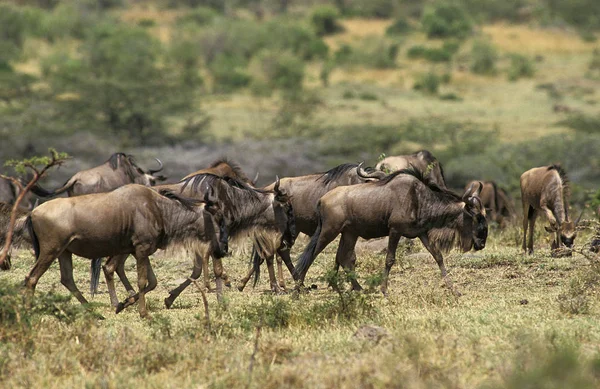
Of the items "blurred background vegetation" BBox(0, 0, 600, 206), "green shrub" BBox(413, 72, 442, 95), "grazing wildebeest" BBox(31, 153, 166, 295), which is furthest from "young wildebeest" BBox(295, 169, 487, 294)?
"green shrub" BBox(413, 72, 442, 95)

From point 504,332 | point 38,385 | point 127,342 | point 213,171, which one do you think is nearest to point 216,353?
point 127,342

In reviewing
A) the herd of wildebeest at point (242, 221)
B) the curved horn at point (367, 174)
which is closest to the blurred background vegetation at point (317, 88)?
the curved horn at point (367, 174)

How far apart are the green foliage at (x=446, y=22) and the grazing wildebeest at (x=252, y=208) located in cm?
4121

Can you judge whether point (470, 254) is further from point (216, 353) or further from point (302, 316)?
point (216, 353)

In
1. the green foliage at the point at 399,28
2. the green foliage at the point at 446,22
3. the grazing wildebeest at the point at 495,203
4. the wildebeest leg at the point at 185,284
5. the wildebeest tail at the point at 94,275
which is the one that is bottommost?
the green foliage at the point at 399,28

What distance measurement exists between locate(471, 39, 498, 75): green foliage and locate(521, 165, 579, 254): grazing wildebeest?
1126 inches

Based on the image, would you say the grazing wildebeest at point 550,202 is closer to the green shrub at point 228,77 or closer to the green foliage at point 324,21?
the green shrub at point 228,77

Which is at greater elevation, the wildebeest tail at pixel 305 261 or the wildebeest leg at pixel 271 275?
the wildebeest tail at pixel 305 261

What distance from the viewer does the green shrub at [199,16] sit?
57.1 m

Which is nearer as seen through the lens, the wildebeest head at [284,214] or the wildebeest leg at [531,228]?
the wildebeest head at [284,214]

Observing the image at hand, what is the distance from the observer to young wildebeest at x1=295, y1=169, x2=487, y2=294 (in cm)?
867

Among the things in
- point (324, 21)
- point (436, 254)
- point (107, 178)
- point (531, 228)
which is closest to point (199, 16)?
point (324, 21)

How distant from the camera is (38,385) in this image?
558cm

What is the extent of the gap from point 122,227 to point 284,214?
6.87 ft
